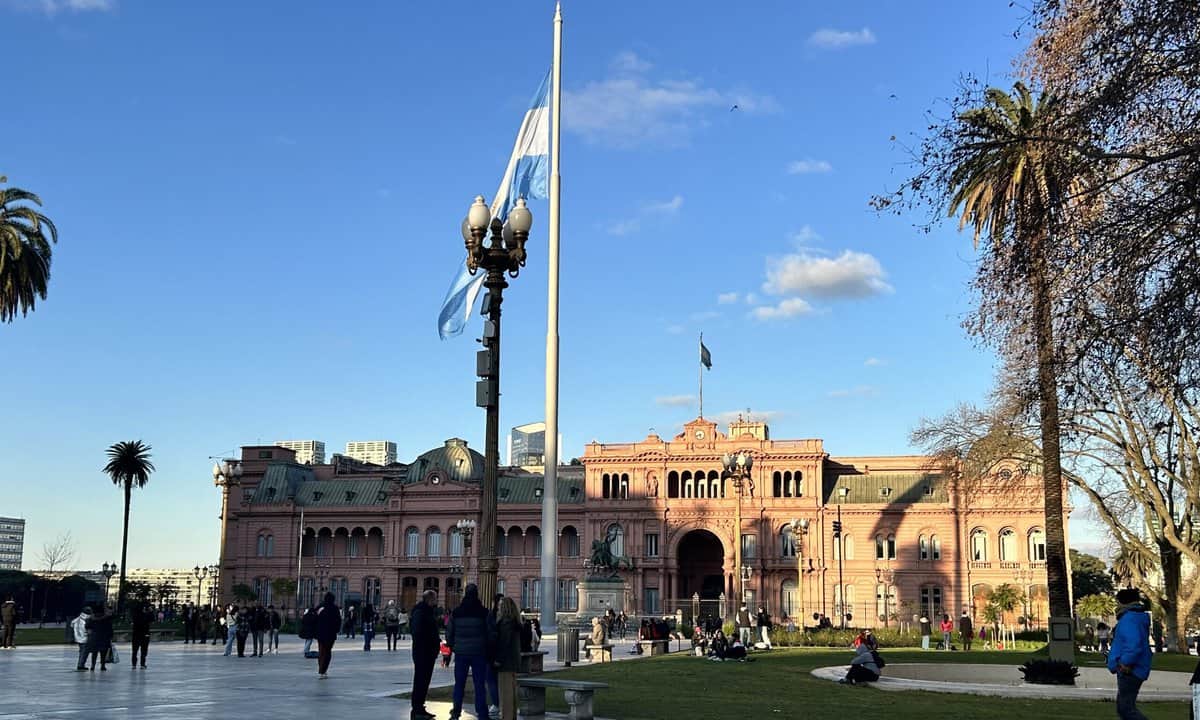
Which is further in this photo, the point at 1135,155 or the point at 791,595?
the point at 791,595

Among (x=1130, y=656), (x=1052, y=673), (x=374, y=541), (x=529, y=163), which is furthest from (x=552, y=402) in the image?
(x=374, y=541)

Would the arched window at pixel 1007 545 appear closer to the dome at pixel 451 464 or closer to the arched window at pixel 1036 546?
the arched window at pixel 1036 546

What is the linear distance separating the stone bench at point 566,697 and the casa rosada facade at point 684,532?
59.7 metres

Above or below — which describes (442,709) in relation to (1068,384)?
below

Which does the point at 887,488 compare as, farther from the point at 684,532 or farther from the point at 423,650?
the point at 423,650

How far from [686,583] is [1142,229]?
3124 inches

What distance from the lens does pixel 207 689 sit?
21547 millimetres

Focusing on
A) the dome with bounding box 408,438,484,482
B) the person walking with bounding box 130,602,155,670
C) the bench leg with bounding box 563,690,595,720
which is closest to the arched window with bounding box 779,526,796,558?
the dome with bounding box 408,438,484,482

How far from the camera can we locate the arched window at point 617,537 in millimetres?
87875

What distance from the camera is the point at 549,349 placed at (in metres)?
41.0

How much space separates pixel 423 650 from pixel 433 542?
77.7 meters

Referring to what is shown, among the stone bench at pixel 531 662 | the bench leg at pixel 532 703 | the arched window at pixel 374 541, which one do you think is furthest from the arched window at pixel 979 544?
the bench leg at pixel 532 703

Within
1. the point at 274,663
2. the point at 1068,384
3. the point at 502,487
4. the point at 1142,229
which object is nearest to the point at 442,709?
the point at 1068,384

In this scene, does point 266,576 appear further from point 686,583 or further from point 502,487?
point 686,583
